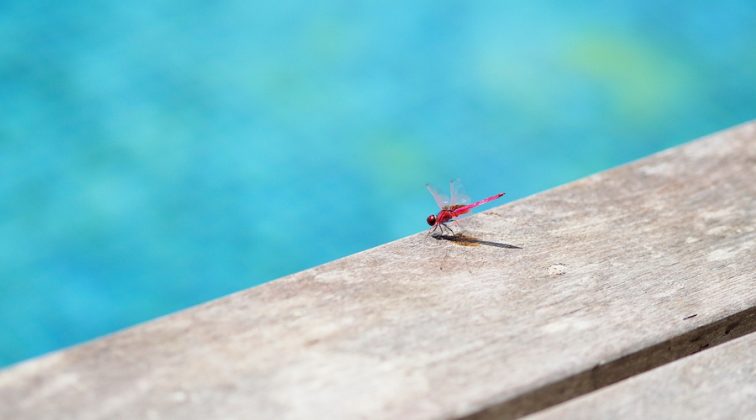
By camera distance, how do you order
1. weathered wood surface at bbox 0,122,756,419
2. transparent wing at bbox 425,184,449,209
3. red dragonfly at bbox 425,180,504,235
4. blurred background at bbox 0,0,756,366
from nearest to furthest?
weathered wood surface at bbox 0,122,756,419 < red dragonfly at bbox 425,180,504,235 < transparent wing at bbox 425,184,449,209 < blurred background at bbox 0,0,756,366

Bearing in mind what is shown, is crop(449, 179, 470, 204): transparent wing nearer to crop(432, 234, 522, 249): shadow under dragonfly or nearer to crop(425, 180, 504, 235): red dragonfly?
crop(425, 180, 504, 235): red dragonfly

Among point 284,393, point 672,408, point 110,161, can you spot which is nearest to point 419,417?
point 284,393

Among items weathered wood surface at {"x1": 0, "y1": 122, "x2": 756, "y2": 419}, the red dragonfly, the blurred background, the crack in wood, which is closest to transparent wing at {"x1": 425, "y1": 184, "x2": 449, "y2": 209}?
the red dragonfly

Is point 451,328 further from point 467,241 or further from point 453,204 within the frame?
point 453,204

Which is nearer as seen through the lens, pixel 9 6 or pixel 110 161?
pixel 110 161

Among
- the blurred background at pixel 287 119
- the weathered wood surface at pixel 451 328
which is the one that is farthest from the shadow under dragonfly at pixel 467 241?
the blurred background at pixel 287 119

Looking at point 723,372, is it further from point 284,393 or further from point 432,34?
point 432,34

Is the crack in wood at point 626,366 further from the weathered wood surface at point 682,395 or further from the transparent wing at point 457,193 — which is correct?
the transparent wing at point 457,193
